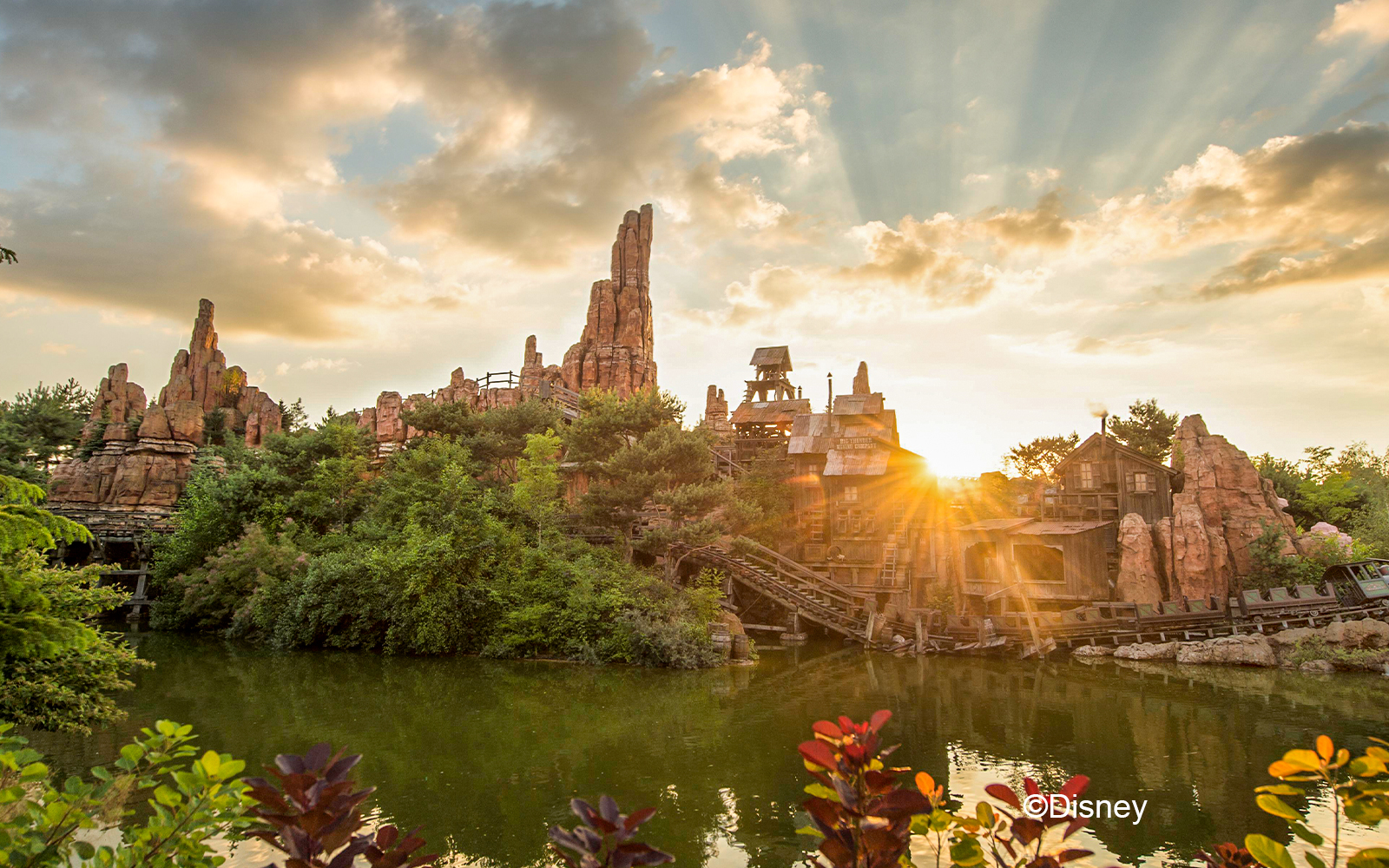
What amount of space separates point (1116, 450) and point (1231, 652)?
384 inches

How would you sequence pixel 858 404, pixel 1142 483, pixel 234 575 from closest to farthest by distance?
1. pixel 234 575
2. pixel 1142 483
3. pixel 858 404

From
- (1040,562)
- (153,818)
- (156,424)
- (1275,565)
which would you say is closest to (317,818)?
(153,818)

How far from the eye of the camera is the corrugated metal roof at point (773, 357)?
163ft

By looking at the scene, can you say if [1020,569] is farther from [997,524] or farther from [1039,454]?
[1039,454]

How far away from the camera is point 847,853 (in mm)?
2346

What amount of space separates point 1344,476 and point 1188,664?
25.5 meters

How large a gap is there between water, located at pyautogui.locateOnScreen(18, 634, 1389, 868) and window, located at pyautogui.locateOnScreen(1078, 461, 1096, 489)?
31.8ft

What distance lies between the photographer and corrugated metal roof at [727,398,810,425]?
43.5 m

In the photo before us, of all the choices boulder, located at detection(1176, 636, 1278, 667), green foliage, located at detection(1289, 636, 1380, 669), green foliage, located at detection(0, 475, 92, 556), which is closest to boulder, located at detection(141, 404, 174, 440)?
green foliage, located at detection(0, 475, 92, 556)

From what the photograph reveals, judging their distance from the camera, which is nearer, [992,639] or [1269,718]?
[1269,718]

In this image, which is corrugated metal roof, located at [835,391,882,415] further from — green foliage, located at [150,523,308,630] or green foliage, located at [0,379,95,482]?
green foliage, located at [0,379,95,482]

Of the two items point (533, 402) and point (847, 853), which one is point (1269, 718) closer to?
point (847, 853)

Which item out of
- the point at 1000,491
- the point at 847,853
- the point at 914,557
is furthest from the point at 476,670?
the point at 1000,491

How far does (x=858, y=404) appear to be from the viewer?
3969 centimetres
